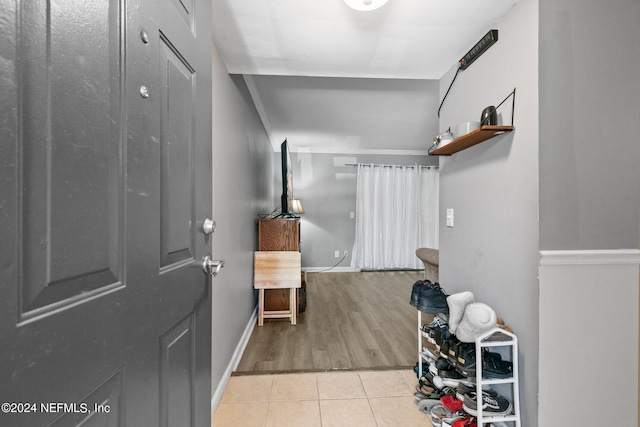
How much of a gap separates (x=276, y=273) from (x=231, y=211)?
3.39 ft

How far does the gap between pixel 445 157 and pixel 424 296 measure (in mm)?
1030

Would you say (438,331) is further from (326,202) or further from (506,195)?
(326,202)

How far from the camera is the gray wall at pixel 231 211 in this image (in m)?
1.76

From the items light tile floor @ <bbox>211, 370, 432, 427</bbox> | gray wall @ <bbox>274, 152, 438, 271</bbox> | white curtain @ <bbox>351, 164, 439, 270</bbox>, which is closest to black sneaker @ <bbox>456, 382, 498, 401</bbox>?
light tile floor @ <bbox>211, 370, 432, 427</bbox>

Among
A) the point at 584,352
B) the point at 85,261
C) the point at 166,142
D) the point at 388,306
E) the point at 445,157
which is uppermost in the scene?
the point at 445,157

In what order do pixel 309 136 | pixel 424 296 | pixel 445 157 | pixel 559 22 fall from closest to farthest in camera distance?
1. pixel 559 22
2. pixel 424 296
3. pixel 445 157
4. pixel 309 136

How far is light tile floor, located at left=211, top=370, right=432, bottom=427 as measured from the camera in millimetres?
1583

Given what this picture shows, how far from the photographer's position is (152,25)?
670 mm

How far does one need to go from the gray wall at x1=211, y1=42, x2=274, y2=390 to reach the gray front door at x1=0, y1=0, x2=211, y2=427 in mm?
934

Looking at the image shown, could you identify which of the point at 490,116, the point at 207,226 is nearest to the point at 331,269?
the point at 490,116

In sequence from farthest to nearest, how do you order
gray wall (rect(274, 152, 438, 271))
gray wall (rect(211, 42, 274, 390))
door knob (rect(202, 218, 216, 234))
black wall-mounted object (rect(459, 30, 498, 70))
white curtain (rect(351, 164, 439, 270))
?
gray wall (rect(274, 152, 438, 271)) < white curtain (rect(351, 164, 439, 270)) < gray wall (rect(211, 42, 274, 390)) < black wall-mounted object (rect(459, 30, 498, 70)) < door knob (rect(202, 218, 216, 234))

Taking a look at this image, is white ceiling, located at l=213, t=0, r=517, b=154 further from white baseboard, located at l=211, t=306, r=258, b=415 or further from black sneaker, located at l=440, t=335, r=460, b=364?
white baseboard, located at l=211, t=306, r=258, b=415

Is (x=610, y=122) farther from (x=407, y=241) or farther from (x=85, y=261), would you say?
(x=407, y=241)

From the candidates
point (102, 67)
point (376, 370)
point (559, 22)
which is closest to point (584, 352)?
point (376, 370)
